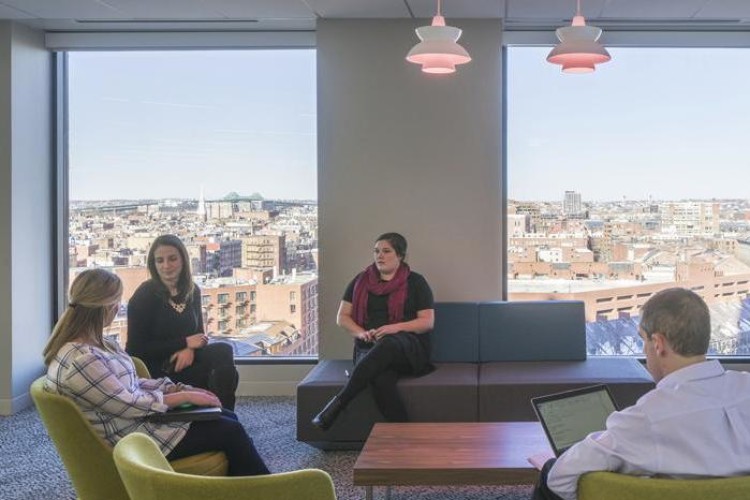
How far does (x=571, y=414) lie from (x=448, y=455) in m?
0.73

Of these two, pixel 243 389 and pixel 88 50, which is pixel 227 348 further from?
pixel 88 50

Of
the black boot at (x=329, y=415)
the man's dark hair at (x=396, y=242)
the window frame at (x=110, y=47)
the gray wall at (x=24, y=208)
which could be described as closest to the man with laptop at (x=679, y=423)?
the black boot at (x=329, y=415)

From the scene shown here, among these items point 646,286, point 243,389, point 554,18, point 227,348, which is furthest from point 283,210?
point 646,286

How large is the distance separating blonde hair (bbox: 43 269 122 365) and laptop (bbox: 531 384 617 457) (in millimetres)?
1655

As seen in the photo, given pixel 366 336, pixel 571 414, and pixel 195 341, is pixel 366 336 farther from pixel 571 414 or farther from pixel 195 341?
pixel 571 414

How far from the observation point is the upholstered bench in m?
4.24

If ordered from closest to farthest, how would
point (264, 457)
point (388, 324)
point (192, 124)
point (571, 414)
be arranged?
point (571, 414) → point (264, 457) → point (388, 324) → point (192, 124)

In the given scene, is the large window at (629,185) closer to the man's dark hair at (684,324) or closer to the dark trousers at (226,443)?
the dark trousers at (226,443)

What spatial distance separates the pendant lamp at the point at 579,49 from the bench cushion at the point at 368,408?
1939 millimetres

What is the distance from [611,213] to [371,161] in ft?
6.24

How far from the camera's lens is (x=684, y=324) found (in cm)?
183

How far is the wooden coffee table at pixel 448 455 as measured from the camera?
279cm

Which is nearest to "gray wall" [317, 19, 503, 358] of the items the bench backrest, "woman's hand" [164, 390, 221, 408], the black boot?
the bench backrest

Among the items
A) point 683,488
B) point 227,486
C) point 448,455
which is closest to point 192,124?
point 448,455
